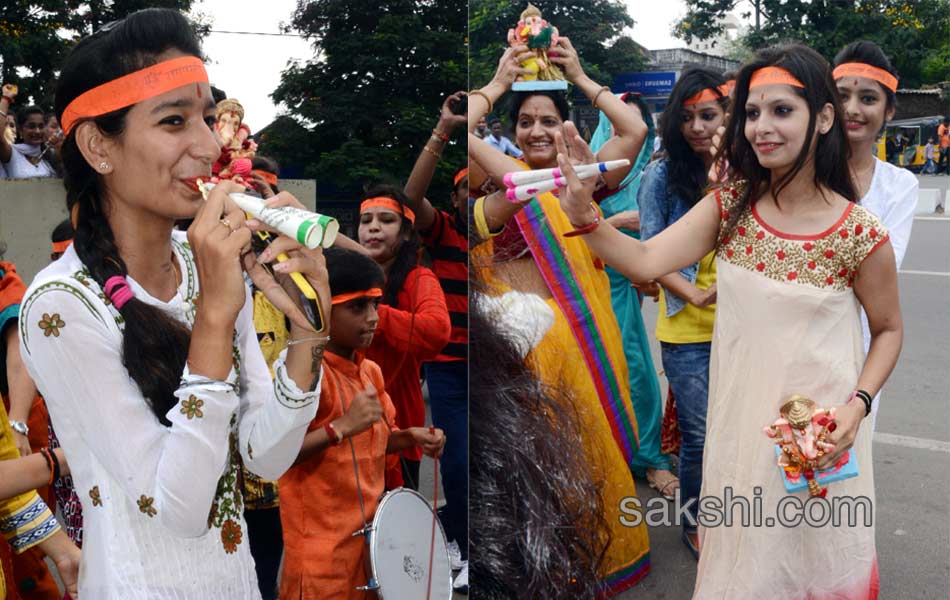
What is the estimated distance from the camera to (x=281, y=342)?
159 centimetres

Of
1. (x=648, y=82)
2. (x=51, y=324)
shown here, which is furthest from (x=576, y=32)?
(x=51, y=324)

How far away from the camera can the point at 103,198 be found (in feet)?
4.43

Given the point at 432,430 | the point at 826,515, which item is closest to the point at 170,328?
the point at 432,430

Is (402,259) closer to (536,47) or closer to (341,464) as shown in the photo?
Answer: (341,464)

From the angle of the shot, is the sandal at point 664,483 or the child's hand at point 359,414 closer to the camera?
the child's hand at point 359,414

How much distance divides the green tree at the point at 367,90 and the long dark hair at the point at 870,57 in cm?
90

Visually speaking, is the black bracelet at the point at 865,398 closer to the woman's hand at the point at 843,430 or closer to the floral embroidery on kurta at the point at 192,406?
the woman's hand at the point at 843,430

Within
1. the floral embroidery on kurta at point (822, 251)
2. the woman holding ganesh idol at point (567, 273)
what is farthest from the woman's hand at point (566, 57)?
the floral embroidery on kurta at point (822, 251)

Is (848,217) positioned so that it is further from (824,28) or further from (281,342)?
(281,342)

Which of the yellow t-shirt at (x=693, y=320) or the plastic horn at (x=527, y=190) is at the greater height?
the plastic horn at (x=527, y=190)

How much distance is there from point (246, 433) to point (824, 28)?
1.57m

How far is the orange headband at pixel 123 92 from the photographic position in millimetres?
1281

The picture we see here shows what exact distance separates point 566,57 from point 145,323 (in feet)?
3.84

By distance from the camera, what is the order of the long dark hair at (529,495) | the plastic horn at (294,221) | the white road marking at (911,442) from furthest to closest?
the white road marking at (911,442)
the long dark hair at (529,495)
the plastic horn at (294,221)
